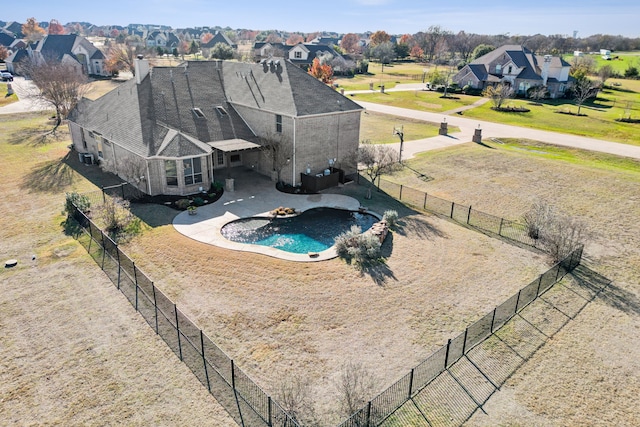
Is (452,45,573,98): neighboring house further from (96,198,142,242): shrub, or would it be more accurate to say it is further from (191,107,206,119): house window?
(96,198,142,242): shrub

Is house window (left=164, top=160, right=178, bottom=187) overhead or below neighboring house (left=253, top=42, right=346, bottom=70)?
below

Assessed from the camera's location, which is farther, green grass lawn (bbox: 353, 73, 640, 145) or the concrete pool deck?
green grass lawn (bbox: 353, 73, 640, 145)

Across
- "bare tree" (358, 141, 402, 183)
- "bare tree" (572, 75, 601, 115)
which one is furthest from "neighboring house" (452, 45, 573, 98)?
"bare tree" (358, 141, 402, 183)

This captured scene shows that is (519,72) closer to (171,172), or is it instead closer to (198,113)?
(198,113)

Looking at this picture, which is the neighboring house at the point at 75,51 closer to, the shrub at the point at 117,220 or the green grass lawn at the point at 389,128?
the green grass lawn at the point at 389,128

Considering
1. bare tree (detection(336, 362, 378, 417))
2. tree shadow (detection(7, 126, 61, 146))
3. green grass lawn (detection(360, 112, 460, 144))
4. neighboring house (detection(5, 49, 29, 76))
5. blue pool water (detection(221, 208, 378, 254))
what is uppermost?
neighboring house (detection(5, 49, 29, 76))

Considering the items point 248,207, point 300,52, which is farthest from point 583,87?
point 248,207
